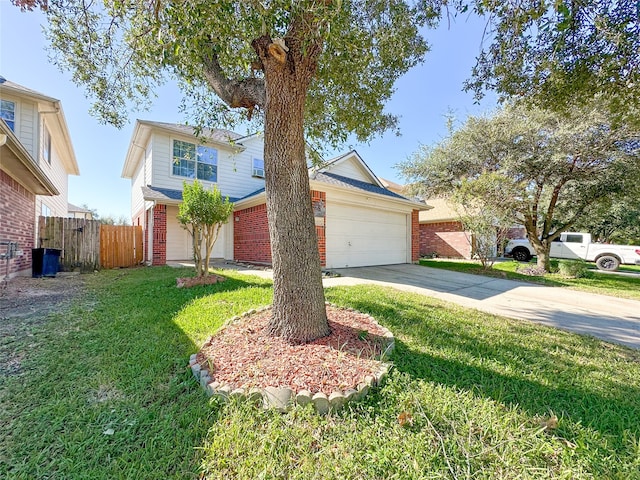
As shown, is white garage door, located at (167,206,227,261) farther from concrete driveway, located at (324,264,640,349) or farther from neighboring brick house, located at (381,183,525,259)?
neighboring brick house, located at (381,183,525,259)

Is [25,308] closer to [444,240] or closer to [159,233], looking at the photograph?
[159,233]

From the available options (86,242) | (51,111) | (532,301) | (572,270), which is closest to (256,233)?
(86,242)

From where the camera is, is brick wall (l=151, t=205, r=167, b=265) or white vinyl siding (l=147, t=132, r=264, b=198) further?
white vinyl siding (l=147, t=132, r=264, b=198)

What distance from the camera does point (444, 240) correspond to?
18.8 meters

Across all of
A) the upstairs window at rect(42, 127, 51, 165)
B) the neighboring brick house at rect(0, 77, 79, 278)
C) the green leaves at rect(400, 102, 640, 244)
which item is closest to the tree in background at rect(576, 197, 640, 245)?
the green leaves at rect(400, 102, 640, 244)

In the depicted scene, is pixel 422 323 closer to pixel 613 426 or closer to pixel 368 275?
pixel 613 426

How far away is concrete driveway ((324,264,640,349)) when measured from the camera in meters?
4.42

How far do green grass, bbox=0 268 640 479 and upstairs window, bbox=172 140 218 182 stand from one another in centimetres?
970

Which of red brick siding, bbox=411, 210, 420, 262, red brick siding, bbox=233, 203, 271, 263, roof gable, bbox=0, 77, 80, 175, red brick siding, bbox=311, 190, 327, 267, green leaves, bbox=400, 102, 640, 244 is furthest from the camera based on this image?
red brick siding, bbox=411, 210, 420, 262

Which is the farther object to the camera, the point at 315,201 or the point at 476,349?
the point at 315,201

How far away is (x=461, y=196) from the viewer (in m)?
9.93

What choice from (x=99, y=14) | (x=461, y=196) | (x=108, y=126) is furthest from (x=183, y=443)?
(x=461, y=196)

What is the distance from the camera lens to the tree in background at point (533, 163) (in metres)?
8.09

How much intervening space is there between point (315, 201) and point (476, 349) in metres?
6.36
